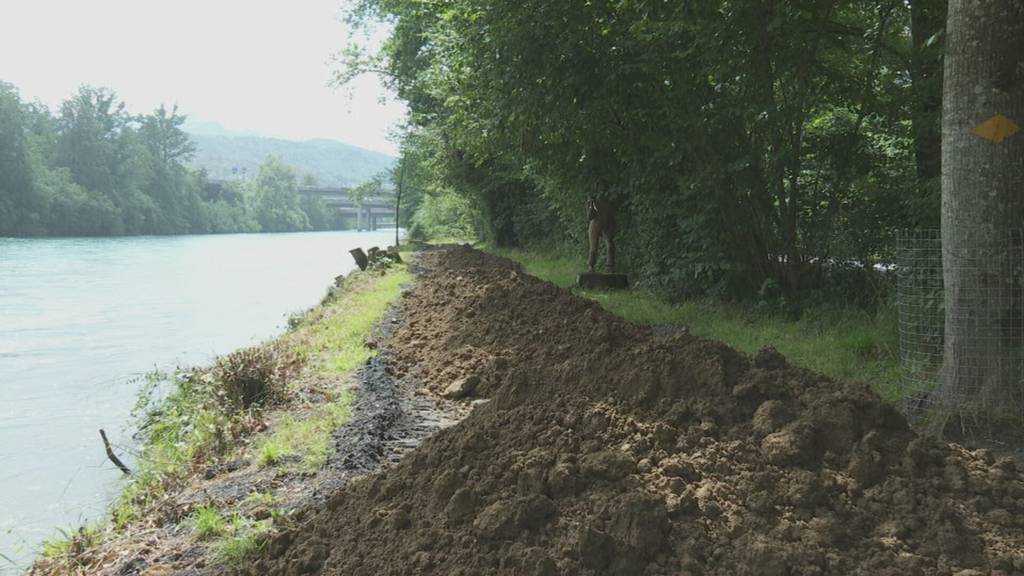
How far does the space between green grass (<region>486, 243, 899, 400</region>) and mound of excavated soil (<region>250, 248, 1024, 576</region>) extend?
2.47 meters

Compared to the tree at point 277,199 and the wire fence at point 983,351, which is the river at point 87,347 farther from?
the tree at point 277,199

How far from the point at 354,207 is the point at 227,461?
401 ft

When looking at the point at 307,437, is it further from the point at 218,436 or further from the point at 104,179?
the point at 104,179

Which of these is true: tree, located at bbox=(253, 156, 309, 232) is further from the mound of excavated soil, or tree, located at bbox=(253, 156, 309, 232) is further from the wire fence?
the mound of excavated soil

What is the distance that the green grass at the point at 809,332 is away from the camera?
19.9ft

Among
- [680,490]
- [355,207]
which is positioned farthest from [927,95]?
[355,207]

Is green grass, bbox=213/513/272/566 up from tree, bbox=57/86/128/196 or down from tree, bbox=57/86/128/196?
down

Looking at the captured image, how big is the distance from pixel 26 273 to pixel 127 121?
2324 inches

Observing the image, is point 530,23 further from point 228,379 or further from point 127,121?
point 127,121

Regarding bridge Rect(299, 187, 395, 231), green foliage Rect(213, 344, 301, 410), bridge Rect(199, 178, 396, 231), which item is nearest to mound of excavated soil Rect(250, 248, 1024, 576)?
green foliage Rect(213, 344, 301, 410)

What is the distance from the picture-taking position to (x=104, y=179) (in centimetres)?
6906

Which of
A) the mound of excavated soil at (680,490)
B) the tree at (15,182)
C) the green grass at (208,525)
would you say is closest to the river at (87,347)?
the green grass at (208,525)

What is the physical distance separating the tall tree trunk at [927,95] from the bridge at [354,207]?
111m

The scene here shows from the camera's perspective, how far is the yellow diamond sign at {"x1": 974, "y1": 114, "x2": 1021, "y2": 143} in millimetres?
4527
